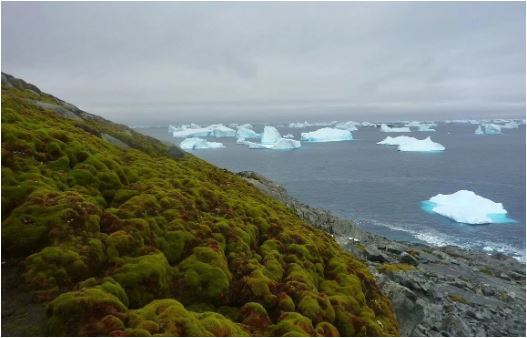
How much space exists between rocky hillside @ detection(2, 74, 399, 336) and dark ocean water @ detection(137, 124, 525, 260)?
54.6 m

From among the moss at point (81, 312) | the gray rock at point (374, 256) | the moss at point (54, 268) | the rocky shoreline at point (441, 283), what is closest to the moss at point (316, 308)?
the moss at point (81, 312)

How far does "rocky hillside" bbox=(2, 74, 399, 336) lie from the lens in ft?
36.3

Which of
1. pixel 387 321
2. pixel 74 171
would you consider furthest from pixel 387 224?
pixel 74 171

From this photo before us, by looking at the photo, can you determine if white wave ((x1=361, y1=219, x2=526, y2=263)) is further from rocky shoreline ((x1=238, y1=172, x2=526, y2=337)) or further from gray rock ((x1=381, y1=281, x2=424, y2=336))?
gray rock ((x1=381, y1=281, x2=424, y2=336))

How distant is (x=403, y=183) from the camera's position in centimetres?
10900

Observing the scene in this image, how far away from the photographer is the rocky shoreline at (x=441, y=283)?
26.1 meters

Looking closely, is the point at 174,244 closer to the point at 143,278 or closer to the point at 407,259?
the point at 143,278

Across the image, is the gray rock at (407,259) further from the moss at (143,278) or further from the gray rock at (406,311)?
the moss at (143,278)

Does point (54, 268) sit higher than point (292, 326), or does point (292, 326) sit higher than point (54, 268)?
point (54, 268)

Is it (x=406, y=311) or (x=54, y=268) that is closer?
(x=54, y=268)

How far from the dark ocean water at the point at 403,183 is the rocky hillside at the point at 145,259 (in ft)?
179

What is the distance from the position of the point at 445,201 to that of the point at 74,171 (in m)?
77.9

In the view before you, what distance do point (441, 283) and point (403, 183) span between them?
69.8 m

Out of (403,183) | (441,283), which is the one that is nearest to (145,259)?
(441,283)
